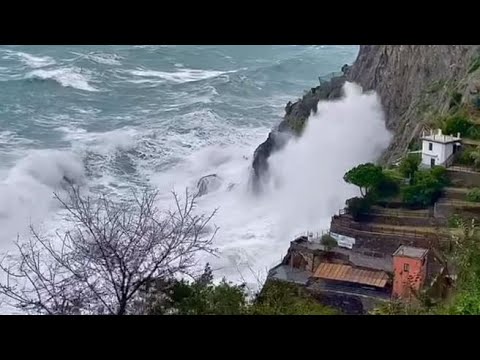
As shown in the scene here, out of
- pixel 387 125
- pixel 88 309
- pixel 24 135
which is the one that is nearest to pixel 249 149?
pixel 387 125

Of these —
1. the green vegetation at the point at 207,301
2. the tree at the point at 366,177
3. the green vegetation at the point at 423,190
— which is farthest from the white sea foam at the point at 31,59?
the green vegetation at the point at 207,301

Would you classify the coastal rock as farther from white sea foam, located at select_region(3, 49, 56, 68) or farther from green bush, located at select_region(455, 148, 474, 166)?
white sea foam, located at select_region(3, 49, 56, 68)

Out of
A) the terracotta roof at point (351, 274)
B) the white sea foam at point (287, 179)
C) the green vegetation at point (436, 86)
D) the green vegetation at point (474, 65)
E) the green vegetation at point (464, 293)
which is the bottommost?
the white sea foam at point (287, 179)

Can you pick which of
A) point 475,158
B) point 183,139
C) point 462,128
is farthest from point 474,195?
point 183,139

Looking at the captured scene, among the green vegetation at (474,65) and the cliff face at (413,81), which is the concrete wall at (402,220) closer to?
the cliff face at (413,81)

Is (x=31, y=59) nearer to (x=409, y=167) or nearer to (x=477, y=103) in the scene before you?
(x=477, y=103)
